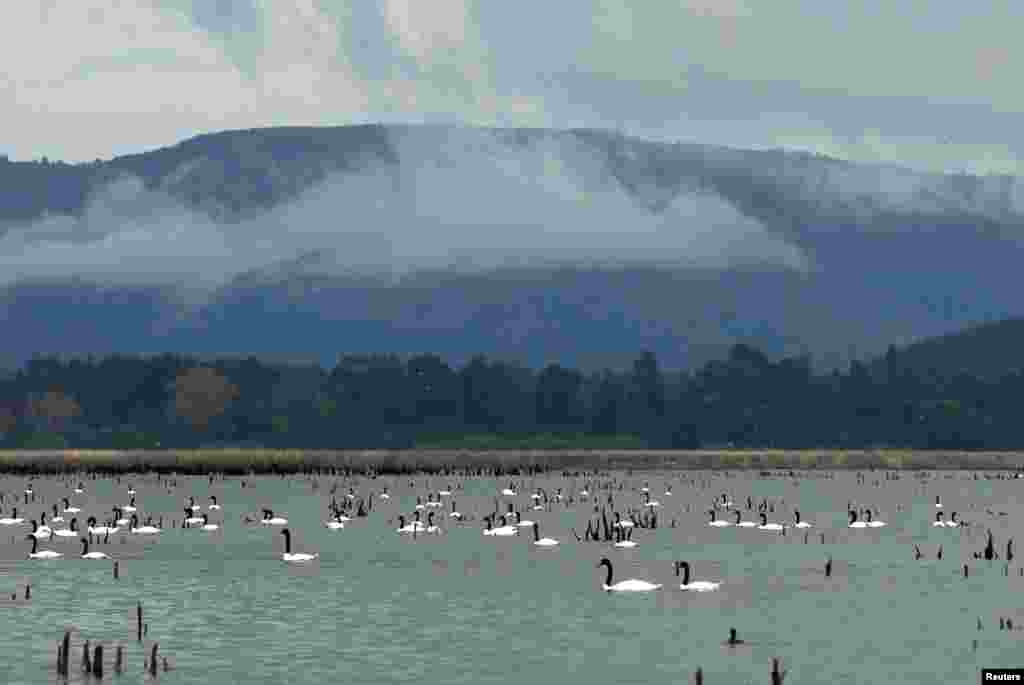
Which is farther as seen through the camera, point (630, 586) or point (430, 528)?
point (430, 528)

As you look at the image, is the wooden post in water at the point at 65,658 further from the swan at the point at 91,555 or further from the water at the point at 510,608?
the swan at the point at 91,555

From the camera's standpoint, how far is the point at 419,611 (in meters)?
64.9

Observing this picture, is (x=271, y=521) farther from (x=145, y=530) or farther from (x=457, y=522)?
(x=145, y=530)

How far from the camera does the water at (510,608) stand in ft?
170

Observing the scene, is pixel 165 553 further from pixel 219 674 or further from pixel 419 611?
pixel 219 674

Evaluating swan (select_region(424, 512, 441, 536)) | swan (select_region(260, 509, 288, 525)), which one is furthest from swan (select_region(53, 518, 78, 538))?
swan (select_region(424, 512, 441, 536))

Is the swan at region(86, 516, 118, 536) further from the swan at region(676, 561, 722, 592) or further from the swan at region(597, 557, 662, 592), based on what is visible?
the swan at region(676, 561, 722, 592)

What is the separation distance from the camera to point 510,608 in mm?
65750

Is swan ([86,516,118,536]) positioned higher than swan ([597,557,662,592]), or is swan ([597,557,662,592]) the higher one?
swan ([86,516,118,536])

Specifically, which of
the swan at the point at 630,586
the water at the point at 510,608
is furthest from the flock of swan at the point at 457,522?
the water at the point at 510,608

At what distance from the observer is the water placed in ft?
170

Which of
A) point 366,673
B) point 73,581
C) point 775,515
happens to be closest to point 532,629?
point 366,673

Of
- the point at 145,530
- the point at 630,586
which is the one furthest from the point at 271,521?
the point at 630,586

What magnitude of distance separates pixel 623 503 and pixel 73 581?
72.2 metres
